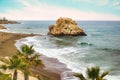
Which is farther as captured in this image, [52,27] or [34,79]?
[52,27]

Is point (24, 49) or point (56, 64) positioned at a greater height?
point (24, 49)

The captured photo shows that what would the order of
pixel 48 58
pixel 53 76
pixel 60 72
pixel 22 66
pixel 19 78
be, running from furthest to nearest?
pixel 48 58 → pixel 60 72 → pixel 53 76 → pixel 19 78 → pixel 22 66

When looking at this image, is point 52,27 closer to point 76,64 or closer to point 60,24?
point 60,24

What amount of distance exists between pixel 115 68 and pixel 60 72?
13.8 meters

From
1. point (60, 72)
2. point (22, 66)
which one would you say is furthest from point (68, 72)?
point (22, 66)

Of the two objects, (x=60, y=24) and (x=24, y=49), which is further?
(x=60, y=24)

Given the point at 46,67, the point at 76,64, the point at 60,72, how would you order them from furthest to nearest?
the point at 76,64 < the point at 46,67 < the point at 60,72

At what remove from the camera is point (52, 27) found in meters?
154

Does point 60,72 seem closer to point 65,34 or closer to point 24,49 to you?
point 24,49

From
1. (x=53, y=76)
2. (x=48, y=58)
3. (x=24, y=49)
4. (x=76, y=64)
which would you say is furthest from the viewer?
(x=48, y=58)

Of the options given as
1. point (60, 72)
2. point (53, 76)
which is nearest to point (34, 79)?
point (53, 76)

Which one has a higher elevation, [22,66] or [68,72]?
[22,66]

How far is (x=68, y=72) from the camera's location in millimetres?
53156

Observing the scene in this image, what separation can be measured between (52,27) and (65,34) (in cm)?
1004
